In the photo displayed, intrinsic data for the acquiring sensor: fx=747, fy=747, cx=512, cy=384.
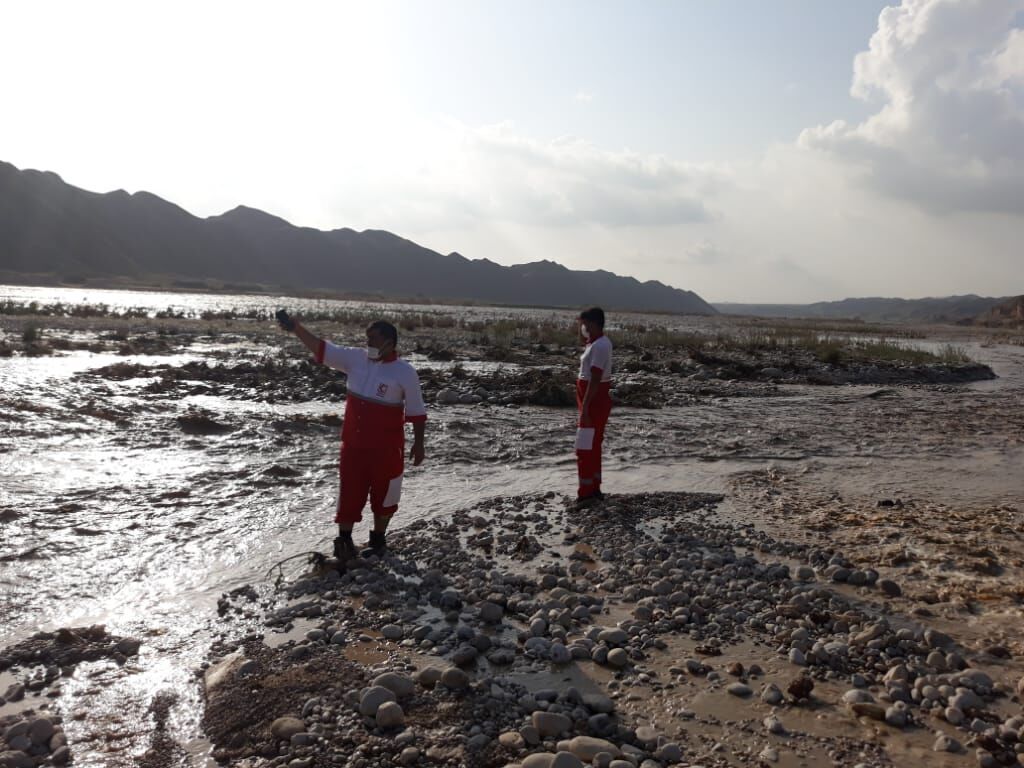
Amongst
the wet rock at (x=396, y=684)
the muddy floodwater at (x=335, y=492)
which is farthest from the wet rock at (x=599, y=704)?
the wet rock at (x=396, y=684)

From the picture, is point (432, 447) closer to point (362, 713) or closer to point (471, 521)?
point (471, 521)

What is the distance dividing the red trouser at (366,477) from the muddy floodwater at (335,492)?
69 cm

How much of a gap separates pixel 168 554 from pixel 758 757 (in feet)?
15.2

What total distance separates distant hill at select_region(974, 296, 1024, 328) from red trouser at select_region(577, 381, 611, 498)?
3774 inches

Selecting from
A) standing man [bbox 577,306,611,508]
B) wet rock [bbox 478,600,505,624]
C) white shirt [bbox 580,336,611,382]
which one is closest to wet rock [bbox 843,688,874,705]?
→ wet rock [bbox 478,600,505,624]

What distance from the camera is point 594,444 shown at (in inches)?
289

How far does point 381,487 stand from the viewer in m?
5.74

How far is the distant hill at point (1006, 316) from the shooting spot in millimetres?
88819

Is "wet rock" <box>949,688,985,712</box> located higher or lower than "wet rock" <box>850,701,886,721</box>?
higher

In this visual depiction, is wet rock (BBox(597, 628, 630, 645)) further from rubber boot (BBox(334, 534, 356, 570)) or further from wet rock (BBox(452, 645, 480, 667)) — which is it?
rubber boot (BBox(334, 534, 356, 570))

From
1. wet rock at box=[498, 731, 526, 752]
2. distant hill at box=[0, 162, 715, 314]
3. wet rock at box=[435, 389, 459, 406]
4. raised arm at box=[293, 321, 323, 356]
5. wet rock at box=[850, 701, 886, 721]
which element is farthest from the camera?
distant hill at box=[0, 162, 715, 314]

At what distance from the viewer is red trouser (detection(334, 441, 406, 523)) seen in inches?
224

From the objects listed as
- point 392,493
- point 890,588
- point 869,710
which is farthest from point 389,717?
point 890,588

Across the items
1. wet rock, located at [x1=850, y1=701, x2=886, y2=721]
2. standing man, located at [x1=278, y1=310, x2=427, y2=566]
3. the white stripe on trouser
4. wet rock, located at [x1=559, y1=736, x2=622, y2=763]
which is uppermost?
standing man, located at [x1=278, y1=310, x2=427, y2=566]
